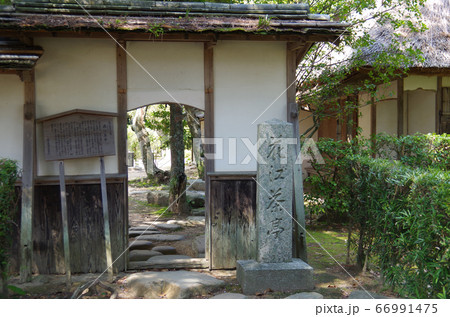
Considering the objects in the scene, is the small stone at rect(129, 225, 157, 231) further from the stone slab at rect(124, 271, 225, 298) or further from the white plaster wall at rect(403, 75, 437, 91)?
the white plaster wall at rect(403, 75, 437, 91)

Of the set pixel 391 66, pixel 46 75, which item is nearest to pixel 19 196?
pixel 46 75

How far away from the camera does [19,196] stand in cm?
634

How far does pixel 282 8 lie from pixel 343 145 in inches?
113

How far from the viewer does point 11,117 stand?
6445 mm

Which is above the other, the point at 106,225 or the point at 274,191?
the point at 274,191

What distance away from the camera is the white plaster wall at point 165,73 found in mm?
6793

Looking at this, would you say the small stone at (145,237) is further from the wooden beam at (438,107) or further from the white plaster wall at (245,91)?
the wooden beam at (438,107)

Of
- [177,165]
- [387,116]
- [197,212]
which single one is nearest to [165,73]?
[177,165]

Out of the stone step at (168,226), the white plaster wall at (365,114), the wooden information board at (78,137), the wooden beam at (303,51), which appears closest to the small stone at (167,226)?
the stone step at (168,226)

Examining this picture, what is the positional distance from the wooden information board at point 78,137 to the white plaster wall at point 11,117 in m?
0.43

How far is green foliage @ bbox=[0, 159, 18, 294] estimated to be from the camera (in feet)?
18.1

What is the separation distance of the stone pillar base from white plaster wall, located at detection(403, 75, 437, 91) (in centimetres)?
722

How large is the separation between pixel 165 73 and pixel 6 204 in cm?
304

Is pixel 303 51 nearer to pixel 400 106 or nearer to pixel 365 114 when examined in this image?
pixel 400 106
